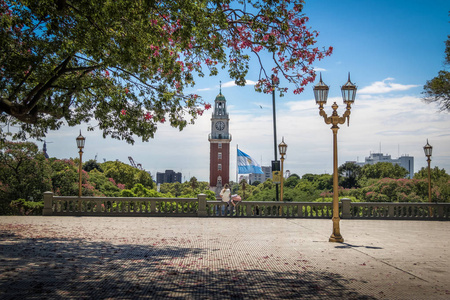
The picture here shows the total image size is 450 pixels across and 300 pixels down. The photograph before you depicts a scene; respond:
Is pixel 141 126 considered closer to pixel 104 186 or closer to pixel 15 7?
pixel 15 7

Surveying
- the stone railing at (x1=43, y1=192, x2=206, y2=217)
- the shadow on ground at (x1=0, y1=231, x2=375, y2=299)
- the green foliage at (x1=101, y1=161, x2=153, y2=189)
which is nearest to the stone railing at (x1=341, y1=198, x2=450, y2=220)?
the stone railing at (x1=43, y1=192, x2=206, y2=217)

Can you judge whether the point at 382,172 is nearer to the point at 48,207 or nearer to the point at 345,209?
the point at 345,209

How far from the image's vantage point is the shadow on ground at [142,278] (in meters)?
6.31

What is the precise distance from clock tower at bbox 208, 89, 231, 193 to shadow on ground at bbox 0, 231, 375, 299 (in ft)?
368

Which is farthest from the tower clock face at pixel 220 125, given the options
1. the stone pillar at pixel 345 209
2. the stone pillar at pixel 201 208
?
the stone pillar at pixel 345 209

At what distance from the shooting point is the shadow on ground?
20.7 ft

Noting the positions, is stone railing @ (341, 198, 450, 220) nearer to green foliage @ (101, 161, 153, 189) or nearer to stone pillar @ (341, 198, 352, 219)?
stone pillar @ (341, 198, 352, 219)

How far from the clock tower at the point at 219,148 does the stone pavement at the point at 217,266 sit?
108m

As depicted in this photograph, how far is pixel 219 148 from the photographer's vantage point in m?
124

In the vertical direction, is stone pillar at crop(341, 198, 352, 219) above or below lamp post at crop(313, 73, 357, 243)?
below

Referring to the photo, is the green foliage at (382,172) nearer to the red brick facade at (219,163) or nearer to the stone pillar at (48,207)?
the red brick facade at (219,163)

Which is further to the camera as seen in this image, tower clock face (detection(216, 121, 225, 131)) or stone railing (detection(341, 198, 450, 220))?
tower clock face (detection(216, 121, 225, 131))

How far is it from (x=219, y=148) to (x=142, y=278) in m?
117

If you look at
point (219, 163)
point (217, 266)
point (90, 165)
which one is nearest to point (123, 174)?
point (90, 165)
